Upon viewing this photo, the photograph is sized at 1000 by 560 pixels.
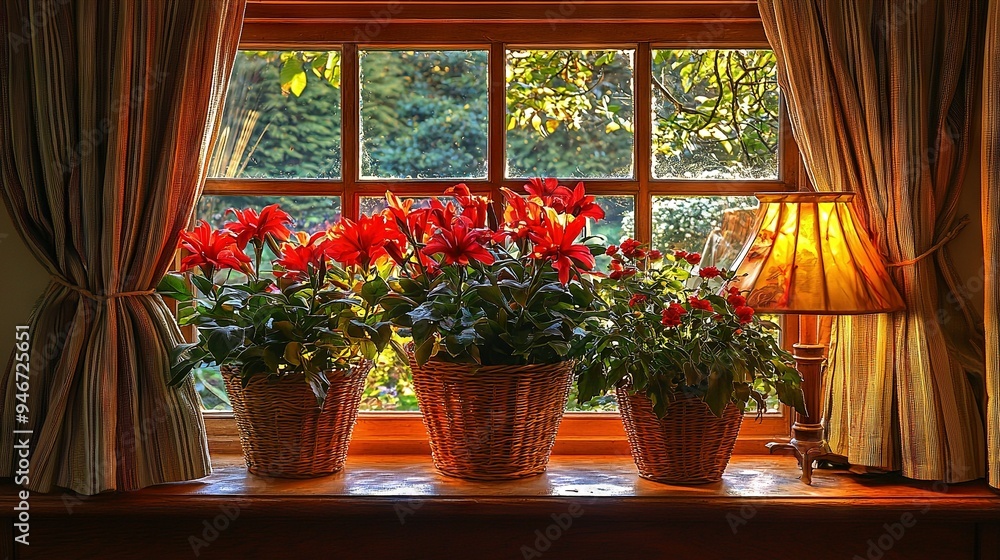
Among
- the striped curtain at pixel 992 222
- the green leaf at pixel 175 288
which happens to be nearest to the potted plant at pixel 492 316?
the green leaf at pixel 175 288

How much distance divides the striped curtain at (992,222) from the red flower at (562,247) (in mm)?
844

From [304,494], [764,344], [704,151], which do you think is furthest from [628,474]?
[704,151]

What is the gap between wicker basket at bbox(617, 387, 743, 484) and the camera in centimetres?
168

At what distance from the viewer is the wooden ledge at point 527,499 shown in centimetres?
165

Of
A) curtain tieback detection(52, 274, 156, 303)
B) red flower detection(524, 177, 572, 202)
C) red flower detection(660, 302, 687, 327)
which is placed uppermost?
red flower detection(524, 177, 572, 202)

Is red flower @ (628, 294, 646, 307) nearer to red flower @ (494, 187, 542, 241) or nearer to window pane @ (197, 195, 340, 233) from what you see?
red flower @ (494, 187, 542, 241)

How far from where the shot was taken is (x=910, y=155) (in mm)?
1770

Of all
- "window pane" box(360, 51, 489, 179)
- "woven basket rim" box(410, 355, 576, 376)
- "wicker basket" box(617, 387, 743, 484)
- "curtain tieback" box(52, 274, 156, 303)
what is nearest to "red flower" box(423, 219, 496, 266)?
"woven basket rim" box(410, 355, 576, 376)

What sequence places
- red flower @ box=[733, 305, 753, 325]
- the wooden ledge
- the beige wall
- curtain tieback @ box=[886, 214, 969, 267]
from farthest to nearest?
the beige wall, curtain tieback @ box=[886, 214, 969, 267], the wooden ledge, red flower @ box=[733, 305, 753, 325]

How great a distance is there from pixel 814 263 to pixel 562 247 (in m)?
0.51

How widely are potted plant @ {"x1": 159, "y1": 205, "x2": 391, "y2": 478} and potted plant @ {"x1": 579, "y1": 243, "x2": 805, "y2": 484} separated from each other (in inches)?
19.3

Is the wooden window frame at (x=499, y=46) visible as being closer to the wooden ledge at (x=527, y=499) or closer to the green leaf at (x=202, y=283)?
the wooden ledge at (x=527, y=499)

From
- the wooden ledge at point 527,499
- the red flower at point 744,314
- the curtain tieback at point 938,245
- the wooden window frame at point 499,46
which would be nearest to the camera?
the red flower at point 744,314

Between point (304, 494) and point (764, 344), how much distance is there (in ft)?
3.26
